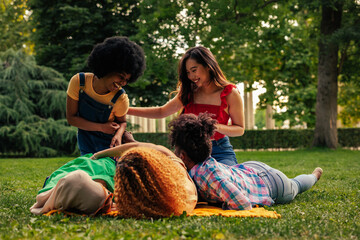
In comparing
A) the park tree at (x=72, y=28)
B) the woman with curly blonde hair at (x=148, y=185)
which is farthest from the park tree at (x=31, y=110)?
the woman with curly blonde hair at (x=148, y=185)

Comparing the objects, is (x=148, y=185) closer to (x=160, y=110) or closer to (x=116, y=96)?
(x=116, y=96)

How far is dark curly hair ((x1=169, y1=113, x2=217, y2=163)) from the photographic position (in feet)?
12.6

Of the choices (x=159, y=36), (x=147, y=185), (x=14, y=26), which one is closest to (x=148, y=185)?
(x=147, y=185)

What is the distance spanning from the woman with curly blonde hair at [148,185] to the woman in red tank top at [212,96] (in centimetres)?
142

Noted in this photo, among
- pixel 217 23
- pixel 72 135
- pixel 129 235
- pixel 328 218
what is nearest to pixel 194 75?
pixel 328 218

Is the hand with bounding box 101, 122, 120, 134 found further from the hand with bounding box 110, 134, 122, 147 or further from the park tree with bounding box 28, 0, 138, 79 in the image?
the park tree with bounding box 28, 0, 138, 79

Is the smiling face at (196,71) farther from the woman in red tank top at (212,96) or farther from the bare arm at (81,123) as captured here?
the bare arm at (81,123)

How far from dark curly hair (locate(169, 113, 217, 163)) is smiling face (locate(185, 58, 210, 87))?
1.12 m

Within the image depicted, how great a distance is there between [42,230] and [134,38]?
54.3ft

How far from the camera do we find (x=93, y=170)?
3879 mm

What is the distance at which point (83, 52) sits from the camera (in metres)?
20.8

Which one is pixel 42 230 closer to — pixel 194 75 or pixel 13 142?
pixel 194 75

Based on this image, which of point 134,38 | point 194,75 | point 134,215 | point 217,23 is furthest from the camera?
point 134,38

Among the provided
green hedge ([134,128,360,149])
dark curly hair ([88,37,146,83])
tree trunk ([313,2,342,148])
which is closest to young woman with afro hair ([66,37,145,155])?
dark curly hair ([88,37,146,83])
